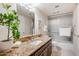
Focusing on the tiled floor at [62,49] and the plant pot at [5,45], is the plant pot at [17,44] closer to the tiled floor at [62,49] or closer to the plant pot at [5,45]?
the plant pot at [5,45]

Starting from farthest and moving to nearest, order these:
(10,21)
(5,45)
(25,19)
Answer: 1. (25,19)
2. (10,21)
3. (5,45)

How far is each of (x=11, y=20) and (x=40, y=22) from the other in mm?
420

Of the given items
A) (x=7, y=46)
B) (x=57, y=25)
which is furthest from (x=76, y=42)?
(x=7, y=46)

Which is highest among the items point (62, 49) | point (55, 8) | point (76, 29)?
point (55, 8)

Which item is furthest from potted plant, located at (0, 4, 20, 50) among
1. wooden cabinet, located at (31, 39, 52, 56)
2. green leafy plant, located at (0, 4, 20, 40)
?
wooden cabinet, located at (31, 39, 52, 56)

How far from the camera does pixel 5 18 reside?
164 centimetres

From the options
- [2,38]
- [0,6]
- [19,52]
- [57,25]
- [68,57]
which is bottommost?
[68,57]

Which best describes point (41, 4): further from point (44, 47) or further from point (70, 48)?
point (70, 48)

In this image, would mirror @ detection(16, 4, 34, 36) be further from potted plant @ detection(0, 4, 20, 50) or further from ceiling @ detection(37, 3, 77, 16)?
ceiling @ detection(37, 3, 77, 16)

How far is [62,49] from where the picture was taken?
1.75m

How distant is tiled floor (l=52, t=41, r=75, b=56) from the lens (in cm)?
172

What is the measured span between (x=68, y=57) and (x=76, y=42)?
0.79 ft

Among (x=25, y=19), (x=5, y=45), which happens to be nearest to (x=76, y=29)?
(x=25, y=19)

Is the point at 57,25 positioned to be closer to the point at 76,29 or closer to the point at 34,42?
the point at 76,29
